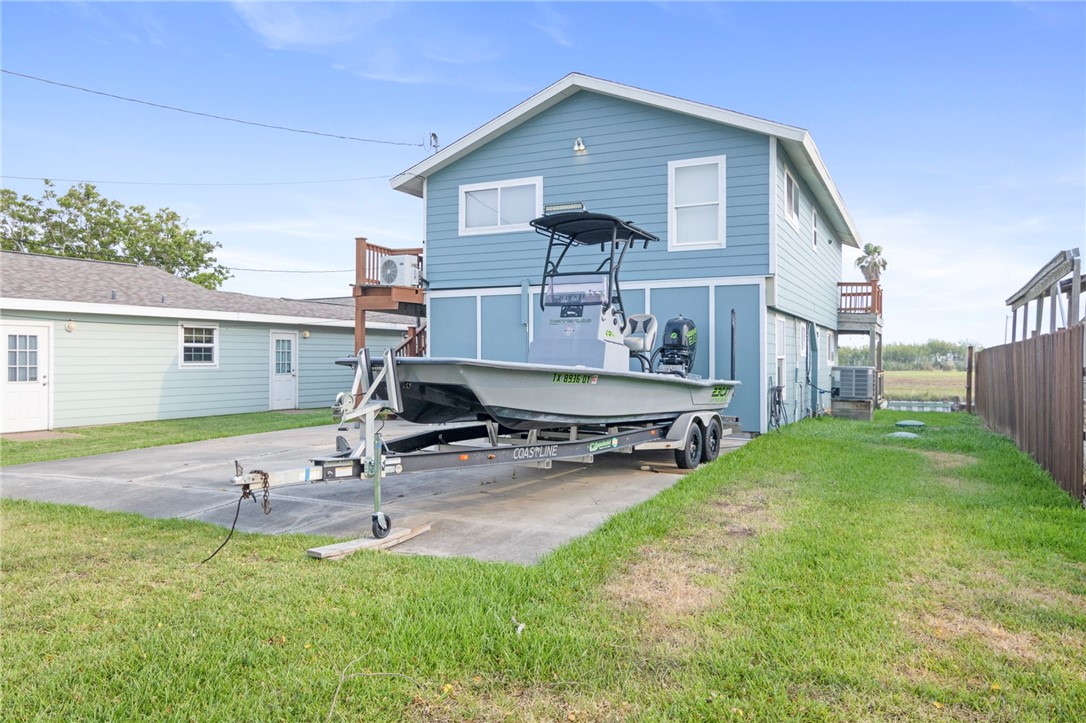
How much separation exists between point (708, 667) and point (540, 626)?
0.82 meters

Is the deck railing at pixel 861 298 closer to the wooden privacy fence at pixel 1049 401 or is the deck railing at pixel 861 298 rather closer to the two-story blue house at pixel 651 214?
the two-story blue house at pixel 651 214

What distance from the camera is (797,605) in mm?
3596

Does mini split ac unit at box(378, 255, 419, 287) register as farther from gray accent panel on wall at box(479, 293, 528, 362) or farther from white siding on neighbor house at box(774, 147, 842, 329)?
white siding on neighbor house at box(774, 147, 842, 329)

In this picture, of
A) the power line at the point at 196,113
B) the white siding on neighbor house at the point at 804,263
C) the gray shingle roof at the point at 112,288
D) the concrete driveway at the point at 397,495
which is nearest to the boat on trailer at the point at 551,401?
the concrete driveway at the point at 397,495

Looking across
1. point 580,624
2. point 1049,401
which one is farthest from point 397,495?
point 1049,401

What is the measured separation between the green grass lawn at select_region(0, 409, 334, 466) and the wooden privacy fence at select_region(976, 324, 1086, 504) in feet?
37.4

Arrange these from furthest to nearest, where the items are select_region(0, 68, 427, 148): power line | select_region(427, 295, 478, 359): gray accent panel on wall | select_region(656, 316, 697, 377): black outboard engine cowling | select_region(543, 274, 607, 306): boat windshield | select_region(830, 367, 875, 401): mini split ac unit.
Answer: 1. select_region(0, 68, 427, 148): power line
2. select_region(830, 367, 875, 401): mini split ac unit
3. select_region(427, 295, 478, 359): gray accent panel on wall
4. select_region(656, 316, 697, 377): black outboard engine cowling
5. select_region(543, 274, 607, 306): boat windshield

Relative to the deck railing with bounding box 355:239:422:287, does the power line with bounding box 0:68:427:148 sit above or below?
above

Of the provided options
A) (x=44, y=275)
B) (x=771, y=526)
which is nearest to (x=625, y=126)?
(x=771, y=526)

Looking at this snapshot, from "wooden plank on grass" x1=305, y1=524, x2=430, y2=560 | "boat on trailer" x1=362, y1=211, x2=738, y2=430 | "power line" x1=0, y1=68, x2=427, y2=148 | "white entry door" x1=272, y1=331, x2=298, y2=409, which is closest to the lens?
"wooden plank on grass" x1=305, y1=524, x2=430, y2=560

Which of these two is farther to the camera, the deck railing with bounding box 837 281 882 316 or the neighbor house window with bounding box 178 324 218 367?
the deck railing with bounding box 837 281 882 316

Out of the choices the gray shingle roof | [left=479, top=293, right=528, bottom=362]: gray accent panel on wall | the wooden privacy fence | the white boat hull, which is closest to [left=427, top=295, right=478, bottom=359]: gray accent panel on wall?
[left=479, top=293, right=528, bottom=362]: gray accent panel on wall

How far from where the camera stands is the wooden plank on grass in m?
4.50

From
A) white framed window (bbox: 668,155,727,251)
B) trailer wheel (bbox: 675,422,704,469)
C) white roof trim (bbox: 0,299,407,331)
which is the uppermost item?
white framed window (bbox: 668,155,727,251)
